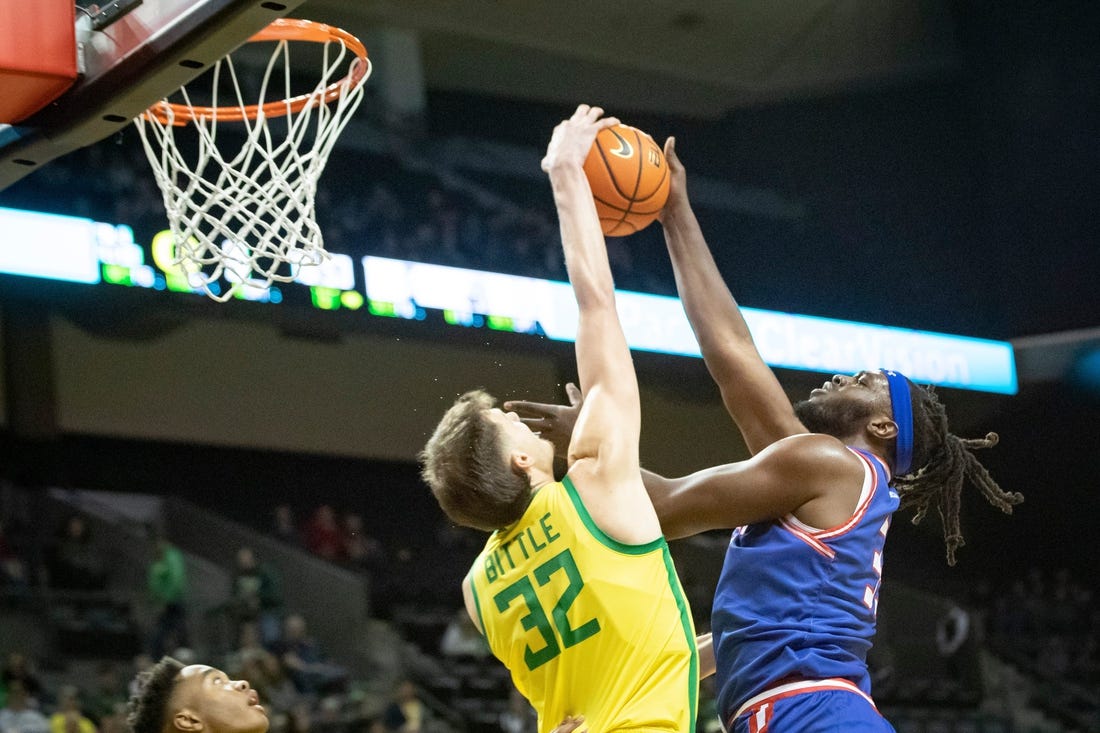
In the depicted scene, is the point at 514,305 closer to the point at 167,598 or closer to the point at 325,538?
the point at 325,538

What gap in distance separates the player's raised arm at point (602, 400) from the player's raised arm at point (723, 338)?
695mm

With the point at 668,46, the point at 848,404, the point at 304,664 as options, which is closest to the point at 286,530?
the point at 304,664

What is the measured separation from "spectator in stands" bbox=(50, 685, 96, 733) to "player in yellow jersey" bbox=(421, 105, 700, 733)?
742 cm

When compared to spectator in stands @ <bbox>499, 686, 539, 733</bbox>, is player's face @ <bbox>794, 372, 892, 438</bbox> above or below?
above

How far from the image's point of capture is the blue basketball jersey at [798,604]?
2.90 meters

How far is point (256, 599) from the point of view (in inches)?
460

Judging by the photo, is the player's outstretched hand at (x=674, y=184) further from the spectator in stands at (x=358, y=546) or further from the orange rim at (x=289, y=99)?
the spectator in stands at (x=358, y=546)

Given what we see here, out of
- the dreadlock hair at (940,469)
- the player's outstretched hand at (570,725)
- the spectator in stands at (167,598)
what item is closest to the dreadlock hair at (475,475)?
the player's outstretched hand at (570,725)

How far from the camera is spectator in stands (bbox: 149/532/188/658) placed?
11207mm

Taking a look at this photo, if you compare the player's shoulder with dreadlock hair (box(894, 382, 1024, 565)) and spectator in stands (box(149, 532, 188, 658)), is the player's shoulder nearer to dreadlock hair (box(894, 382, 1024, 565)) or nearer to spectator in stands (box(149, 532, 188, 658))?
dreadlock hair (box(894, 382, 1024, 565))

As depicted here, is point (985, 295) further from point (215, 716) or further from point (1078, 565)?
point (215, 716)

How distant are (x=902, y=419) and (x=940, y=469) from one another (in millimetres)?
302

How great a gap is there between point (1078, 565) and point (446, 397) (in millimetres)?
7521

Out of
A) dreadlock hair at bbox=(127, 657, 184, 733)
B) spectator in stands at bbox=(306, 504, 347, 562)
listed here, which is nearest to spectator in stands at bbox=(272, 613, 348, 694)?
spectator in stands at bbox=(306, 504, 347, 562)
